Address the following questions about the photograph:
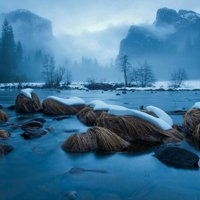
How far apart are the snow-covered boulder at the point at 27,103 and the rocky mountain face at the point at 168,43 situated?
5134 inches

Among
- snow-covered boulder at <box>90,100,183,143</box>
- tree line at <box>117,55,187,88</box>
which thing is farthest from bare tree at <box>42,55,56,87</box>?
snow-covered boulder at <box>90,100,183,143</box>

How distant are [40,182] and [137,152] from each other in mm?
2955

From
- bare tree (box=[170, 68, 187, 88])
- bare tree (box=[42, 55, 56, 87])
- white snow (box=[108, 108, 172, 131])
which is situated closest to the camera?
white snow (box=[108, 108, 172, 131])

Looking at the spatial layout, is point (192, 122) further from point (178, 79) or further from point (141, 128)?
point (178, 79)

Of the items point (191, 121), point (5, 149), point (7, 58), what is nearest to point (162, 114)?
point (191, 121)

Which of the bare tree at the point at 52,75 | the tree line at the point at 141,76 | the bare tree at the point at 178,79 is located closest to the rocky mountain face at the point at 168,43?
the bare tree at the point at 178,79

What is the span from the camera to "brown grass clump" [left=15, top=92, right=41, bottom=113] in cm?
1602

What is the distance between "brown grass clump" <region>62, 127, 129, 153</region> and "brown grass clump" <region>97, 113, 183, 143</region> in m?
1.04

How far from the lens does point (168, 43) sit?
15150 cm

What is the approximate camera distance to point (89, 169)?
5.82 metres

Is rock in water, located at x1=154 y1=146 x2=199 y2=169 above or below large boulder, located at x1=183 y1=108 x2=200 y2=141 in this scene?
below

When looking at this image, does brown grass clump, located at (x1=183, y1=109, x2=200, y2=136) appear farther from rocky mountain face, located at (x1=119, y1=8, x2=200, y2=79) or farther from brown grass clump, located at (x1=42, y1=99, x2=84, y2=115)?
rocky mountain face, located at (x1=119, y1=8, x2=200, y2=79)

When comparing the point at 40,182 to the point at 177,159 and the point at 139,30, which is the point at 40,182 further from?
the point at 139,30

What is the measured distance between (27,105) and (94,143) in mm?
9884
